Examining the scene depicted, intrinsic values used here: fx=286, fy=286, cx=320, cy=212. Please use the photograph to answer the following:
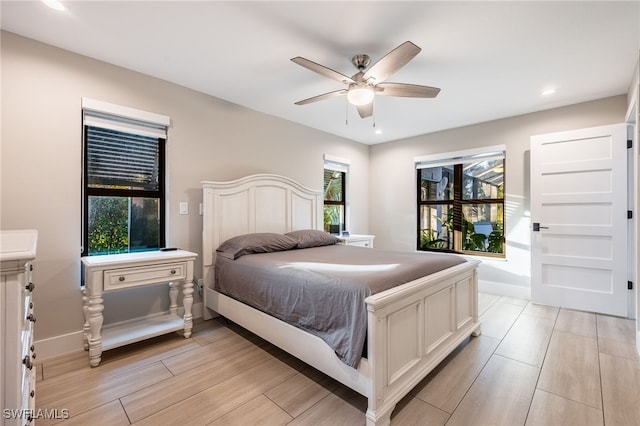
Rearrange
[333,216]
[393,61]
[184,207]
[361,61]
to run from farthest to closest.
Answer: [333,216], [184,207], [361,61], [393,61]

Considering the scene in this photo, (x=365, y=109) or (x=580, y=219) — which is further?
(x=580, y=219)

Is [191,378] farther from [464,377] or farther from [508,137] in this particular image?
[508,137]

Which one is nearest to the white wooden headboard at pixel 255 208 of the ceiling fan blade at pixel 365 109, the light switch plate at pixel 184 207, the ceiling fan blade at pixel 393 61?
the light switch plate at pixel 184 207

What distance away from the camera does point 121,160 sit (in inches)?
104

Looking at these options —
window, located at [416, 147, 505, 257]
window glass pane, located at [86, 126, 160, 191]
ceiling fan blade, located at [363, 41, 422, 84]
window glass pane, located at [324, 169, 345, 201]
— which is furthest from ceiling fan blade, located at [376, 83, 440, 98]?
window glass pane, located at [324, 169, 345, 201]

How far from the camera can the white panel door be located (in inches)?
118

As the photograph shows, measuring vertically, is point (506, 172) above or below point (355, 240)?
above

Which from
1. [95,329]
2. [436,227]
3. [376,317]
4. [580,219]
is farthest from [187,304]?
[580,219]

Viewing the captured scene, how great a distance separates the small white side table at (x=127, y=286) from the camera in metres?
2.06

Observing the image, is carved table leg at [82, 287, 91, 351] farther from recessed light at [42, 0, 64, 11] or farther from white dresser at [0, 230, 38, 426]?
recessed light at [42, 0, 64, 11]

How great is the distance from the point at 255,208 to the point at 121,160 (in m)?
1.36

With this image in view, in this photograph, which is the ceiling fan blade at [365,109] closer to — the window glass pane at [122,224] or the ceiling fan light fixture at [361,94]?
the ceiling fan light fixture at [361,94]

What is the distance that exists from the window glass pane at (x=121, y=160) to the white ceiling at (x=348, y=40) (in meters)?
0.63

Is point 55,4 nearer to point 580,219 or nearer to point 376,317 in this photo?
point 376,317
